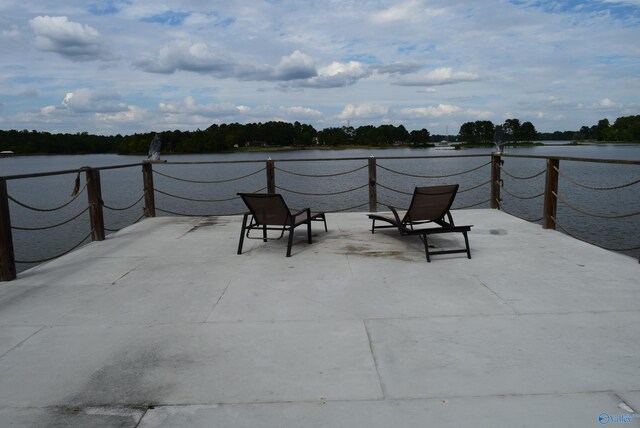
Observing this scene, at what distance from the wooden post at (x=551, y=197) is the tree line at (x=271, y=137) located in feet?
209

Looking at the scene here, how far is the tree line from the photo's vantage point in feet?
238

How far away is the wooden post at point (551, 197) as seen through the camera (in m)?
7.38

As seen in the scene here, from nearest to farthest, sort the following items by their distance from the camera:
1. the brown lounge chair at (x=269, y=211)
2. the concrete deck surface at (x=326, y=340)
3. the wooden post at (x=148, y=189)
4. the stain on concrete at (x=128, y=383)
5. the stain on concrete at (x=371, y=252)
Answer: the concrete deck surface at (x=326, y=340) → the stain on concrete at (x=128, y=383) → the stain on concrete at (x=371, y=252) → the brown lounge chair at (x=269, y=211) → the wooden post at (x=148, y=189)

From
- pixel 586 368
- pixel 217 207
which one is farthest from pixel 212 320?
pixel 217 207

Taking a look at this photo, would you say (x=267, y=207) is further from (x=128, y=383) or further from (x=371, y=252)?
(x=128, y=383)

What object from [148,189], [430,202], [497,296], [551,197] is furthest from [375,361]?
[148,189]

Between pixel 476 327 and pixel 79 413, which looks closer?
pixel 79 413

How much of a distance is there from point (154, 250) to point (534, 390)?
5076 millimetres

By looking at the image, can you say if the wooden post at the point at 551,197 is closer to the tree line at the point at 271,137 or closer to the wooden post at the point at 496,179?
the wooden post at the point at 496,179

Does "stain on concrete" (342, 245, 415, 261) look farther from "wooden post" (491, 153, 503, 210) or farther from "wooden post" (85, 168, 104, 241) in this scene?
"wooden post" (491, 153, 503, 210)

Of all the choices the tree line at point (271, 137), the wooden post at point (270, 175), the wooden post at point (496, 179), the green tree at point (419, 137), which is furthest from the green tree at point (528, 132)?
the wooden post at point (270, 175)

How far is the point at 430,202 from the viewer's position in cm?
596

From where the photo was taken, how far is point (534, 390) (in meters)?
2.67

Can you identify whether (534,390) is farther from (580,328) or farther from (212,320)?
(212,320)
